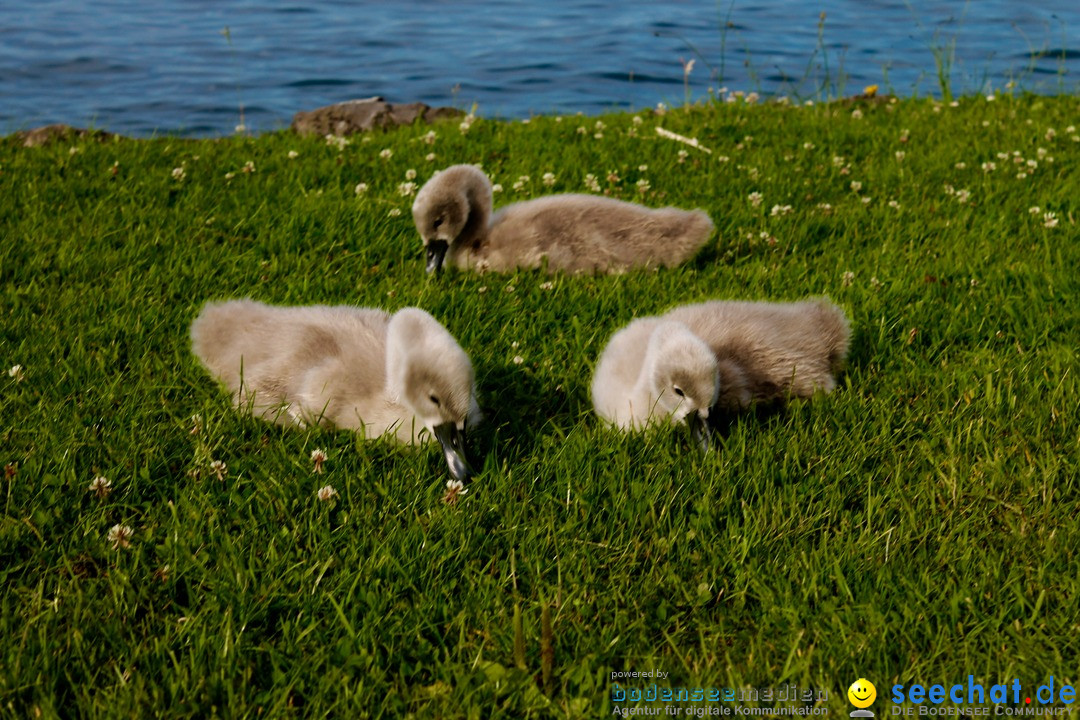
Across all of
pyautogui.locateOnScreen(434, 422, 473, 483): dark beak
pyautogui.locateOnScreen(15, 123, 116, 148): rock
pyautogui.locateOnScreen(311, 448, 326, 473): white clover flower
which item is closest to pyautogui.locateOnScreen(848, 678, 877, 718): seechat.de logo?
pyautogui.locateOnScreen(434, 422, 473, 483): dark beak

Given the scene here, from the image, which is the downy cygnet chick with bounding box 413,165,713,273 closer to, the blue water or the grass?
the grass

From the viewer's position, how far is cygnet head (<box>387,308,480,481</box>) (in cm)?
420

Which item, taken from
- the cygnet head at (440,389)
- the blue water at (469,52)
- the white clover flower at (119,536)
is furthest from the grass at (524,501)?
the blue water at (469,52)

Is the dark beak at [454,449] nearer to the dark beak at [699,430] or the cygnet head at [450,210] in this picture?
the dark beak at [699,430]

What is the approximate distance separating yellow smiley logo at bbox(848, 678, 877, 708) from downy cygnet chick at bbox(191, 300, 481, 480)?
1695 mm

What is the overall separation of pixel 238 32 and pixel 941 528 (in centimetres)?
2095

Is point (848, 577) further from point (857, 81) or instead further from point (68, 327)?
point (857, 81)

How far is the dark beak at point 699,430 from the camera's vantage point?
4414 mm

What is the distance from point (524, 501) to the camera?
13.2ft

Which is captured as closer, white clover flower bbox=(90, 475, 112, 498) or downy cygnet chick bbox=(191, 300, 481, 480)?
white clover flower bbox=(90, 475, 112, 498)

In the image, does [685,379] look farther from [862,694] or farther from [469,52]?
[469,52]

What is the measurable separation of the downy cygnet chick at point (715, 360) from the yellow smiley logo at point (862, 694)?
4.80ft

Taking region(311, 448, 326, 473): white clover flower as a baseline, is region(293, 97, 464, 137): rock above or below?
above

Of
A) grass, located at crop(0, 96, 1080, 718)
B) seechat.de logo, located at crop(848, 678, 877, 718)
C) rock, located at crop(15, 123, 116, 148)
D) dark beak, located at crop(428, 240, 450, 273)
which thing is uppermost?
rock, located at crop(15, 123, 116, 148)
